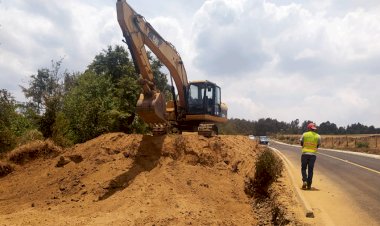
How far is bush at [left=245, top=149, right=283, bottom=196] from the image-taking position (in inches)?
490

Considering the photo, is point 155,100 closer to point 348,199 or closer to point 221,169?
point 221,169

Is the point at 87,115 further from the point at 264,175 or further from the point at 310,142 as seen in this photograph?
the point at 310,142

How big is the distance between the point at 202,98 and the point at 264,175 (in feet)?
21.6

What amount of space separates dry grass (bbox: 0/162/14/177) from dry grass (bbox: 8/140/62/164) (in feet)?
1.80

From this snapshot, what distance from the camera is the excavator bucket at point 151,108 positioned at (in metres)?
12.6

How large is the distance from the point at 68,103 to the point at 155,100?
16318 mm

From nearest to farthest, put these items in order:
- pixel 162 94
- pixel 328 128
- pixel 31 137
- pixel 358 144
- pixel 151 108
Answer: pixel 151 108, pixel 162 94, pixel 31 137, pixel 358 144, pixel 328 128

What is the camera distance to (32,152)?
649 inches

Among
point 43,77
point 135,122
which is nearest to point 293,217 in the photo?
point 135,122

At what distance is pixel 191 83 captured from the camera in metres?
18.5

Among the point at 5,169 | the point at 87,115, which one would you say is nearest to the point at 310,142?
the point at 5,169

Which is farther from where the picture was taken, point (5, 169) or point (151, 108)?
point (5, 169)

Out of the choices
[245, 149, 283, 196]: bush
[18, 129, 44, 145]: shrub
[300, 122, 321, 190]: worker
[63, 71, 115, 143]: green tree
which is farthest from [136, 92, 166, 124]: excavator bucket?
[63, 71, 115, 143]: green tree

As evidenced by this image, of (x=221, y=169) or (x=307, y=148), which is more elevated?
(x=307, y=148)
